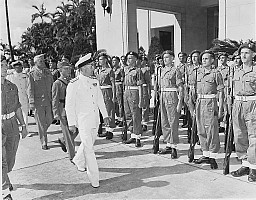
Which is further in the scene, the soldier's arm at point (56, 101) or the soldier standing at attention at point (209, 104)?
the soldier's arm at point (56, 101)

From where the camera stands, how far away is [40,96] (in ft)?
22.6

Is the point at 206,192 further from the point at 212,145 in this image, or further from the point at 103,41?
the point at 103,41

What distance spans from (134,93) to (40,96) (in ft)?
6.51

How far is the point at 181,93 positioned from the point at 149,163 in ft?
4.34

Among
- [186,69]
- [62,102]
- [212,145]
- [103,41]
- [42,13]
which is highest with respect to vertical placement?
[42,13]

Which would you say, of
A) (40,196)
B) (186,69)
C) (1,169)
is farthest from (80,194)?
(186,69)

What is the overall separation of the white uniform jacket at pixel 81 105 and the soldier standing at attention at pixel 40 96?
2288 mm

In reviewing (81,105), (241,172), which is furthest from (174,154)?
(81,105)

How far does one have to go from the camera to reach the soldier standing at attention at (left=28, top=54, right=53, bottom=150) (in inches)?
270

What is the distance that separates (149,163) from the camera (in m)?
5.60

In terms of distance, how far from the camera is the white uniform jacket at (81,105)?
15.5ft

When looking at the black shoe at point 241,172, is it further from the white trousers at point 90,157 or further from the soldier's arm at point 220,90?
the white trousers at point 90,157

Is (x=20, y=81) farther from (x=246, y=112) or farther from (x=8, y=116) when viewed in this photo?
(x=246, y=112)

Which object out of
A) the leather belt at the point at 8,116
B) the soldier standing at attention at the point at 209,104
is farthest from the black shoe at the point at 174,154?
the leather belt at the point at 8,116
